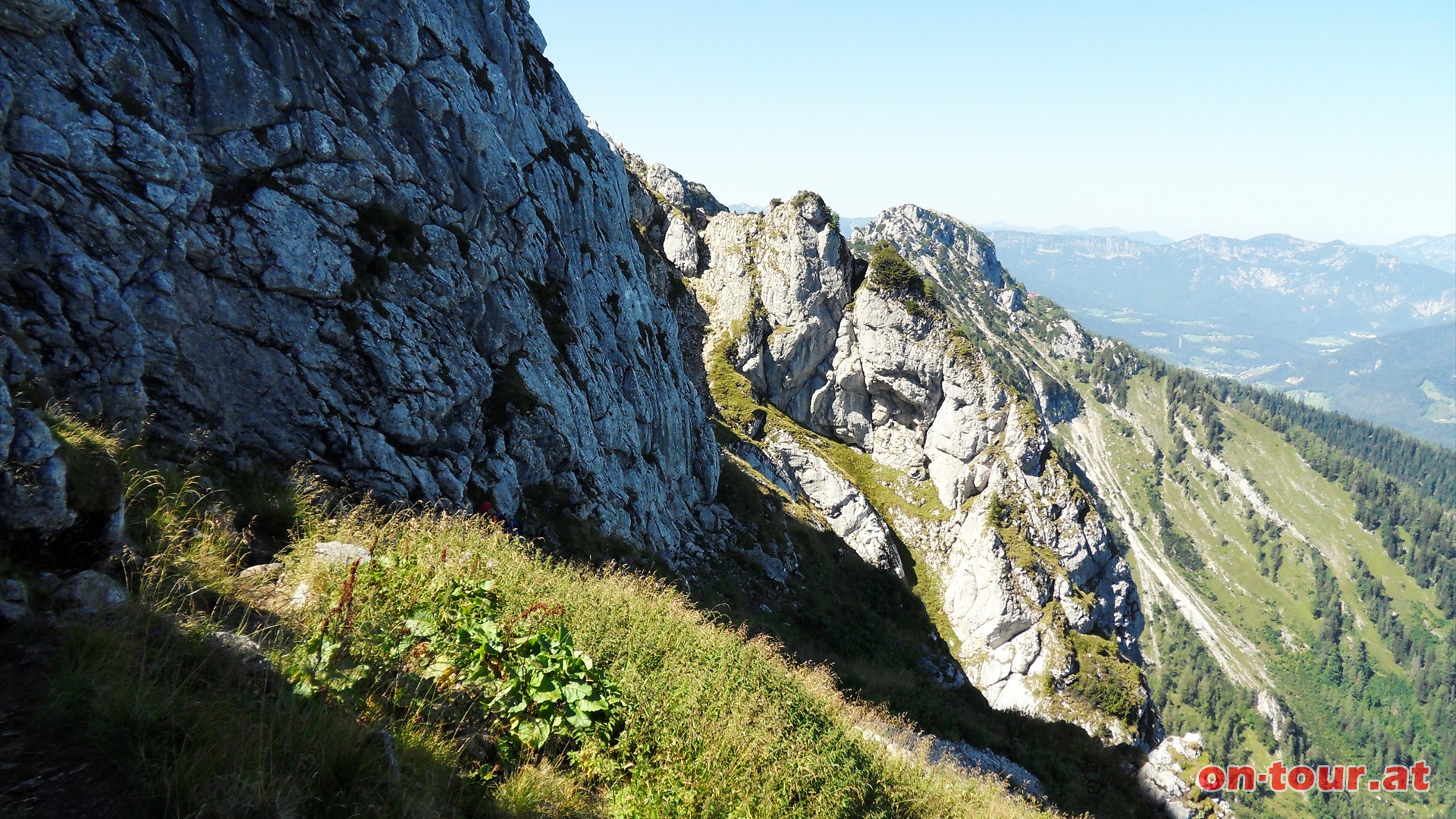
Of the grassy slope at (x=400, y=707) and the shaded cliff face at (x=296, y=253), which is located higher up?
the shaded cliff face at (x=296, y=253)

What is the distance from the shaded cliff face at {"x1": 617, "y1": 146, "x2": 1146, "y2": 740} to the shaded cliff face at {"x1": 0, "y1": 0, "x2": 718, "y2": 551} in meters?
37.0

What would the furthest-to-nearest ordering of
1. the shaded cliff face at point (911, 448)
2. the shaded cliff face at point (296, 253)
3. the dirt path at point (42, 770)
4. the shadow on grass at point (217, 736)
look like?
1. the shaded cliff face at point (911, 448)
2. the shaded cliff face at point (296, 253)
3. the shadow on grass at point (217, 736)
4. the dirt path at point (42, 770)

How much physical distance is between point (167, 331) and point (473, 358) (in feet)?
26.4

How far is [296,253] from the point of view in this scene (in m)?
14.1

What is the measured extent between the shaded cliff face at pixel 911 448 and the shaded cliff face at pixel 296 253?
36964 millimetres

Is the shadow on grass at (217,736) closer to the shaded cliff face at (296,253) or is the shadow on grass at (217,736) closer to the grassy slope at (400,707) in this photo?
the grassy slope at (400,707)

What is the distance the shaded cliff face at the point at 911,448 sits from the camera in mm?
67062

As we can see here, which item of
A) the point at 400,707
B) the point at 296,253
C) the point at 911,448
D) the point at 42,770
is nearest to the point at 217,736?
the point at 42,770

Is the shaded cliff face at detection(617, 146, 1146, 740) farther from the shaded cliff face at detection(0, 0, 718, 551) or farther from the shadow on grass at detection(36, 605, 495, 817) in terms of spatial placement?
the shadow on grass at detection(36, 605, 495, 817)

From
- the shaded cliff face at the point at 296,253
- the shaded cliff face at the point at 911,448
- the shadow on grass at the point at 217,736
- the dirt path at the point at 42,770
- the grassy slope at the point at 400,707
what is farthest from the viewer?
the shaded cliff face at the point at 911,448

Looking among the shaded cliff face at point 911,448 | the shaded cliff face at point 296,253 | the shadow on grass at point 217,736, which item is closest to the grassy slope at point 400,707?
the shadow on grass at point 217,736

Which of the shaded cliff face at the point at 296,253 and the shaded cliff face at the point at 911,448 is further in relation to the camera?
the shaded cliff face at the point at 911,448

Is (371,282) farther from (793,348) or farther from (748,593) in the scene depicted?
(793,348)

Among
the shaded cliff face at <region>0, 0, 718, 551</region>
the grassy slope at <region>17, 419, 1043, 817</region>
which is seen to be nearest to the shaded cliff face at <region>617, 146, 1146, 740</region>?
the shaded cliff face at <region>0, 0, 718, 551</region>
